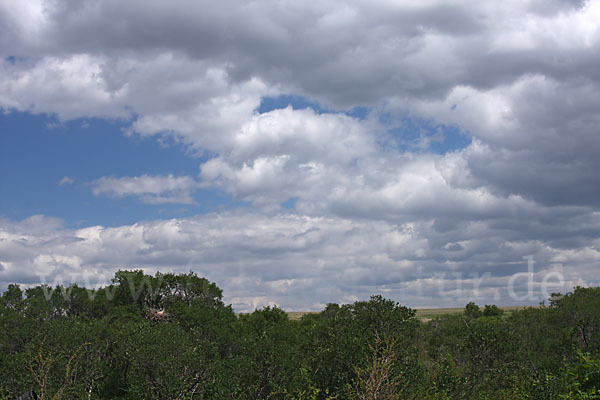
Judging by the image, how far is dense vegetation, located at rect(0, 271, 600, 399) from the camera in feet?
70.4

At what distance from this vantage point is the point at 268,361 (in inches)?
915

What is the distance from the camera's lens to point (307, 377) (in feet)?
75.1

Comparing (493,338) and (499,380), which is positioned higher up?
(493,338)

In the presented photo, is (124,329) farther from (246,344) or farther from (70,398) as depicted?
(246,344)

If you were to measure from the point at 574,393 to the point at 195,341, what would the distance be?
16.6 m

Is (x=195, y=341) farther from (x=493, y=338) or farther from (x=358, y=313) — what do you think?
(x=493, y=338)

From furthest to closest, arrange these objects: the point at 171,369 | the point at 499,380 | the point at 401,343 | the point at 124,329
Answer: the point at 124,329, the point at 499,380, the point at 401,343, the point at 171,369

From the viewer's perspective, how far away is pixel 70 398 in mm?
23547

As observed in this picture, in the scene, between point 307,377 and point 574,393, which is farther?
point 307,377

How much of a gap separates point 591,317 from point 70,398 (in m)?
38.1

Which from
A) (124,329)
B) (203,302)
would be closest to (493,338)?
(124,329)

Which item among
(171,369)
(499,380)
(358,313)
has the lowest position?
(499,380)

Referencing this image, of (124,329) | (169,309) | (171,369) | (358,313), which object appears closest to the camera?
(171,369)

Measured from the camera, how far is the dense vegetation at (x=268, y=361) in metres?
21.5
